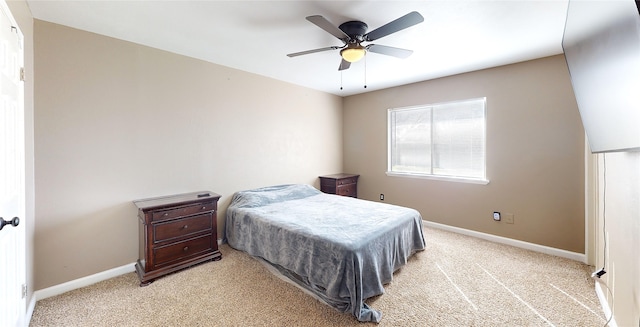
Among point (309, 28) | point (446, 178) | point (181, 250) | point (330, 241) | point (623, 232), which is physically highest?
point (309, 28)

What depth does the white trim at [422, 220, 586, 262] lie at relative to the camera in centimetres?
271

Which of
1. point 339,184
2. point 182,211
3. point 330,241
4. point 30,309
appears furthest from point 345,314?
point 339,184

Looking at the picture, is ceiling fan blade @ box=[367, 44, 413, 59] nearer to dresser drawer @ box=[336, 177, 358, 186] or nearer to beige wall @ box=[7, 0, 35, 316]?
dresser drawer @ box=[336, 177, 358, 186]

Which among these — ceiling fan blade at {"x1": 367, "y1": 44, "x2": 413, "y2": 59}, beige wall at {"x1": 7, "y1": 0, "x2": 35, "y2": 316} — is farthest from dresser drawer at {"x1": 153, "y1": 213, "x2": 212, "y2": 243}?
ceiling fan blade at {"x1": 367, "y1": 44, "x2": 413, "y2": 59}

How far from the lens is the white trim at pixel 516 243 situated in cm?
271

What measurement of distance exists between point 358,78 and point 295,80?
3.37 feet

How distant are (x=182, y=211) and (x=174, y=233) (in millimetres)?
231

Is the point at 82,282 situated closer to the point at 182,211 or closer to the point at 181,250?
the point at 181,250

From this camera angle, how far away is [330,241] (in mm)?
1987

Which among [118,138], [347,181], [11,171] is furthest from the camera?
[347,181]

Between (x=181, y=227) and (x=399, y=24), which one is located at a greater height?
(x=399, y=24)

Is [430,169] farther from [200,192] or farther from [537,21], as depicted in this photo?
[200,192]

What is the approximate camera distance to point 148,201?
255 cm

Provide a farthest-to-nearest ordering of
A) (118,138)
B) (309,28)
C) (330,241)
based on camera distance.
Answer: (118,138) < (309,28) < (330,241)
